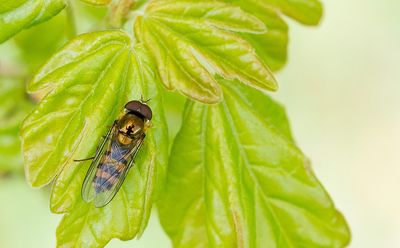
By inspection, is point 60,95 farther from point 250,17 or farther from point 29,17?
point 250,17

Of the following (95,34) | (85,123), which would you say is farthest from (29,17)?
(85,123)

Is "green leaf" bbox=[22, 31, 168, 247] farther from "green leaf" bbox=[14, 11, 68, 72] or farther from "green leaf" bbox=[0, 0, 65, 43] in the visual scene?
"green leaf" bbox=[14, 11, 68, 72]

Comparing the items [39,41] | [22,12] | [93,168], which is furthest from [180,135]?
[39,41]

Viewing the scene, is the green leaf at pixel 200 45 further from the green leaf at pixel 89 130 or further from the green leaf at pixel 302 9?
the green leaf at pixel 302 9

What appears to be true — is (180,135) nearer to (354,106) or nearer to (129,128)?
(129,128)

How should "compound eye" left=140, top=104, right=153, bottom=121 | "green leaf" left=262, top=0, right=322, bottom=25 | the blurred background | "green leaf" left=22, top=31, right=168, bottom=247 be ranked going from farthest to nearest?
the blurred background, "green leaf" left=262, top=0, right=322, bottom=25, "compound eye" left=140, top=104, right=153, bottom=121, "green leaf" left=22, top=31, right=168, bottom=247

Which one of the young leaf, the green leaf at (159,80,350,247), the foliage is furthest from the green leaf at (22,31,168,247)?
the young leaf
